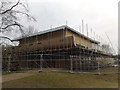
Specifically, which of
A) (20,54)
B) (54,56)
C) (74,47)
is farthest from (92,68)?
(20,54)

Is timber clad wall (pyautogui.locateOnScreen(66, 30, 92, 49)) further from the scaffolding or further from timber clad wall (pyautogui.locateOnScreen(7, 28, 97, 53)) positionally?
the scaffolding

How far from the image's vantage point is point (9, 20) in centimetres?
1540

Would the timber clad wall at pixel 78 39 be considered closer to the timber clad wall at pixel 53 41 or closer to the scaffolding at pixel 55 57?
the timber clad wall at pixel 53 41

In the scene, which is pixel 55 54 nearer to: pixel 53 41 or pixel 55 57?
pixel 55 57

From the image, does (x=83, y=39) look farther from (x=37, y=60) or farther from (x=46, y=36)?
(x=37, y=60)

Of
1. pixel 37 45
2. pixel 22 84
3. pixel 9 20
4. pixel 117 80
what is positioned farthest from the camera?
pixel 37 45

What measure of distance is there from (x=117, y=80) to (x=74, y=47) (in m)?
5.00

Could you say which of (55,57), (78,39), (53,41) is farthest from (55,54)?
(78,39)

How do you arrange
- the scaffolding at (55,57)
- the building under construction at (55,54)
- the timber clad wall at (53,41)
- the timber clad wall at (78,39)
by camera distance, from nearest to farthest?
1. the scaffolding at (55,57)
2. the building under construction at (55,54)
3. the timber clad wall at (53,41)
4. the timber clad wall at (78,39)

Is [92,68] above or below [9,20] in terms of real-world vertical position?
below

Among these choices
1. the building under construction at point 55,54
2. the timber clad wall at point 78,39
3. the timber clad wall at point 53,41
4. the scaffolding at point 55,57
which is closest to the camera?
the scaffolding at point 55,57

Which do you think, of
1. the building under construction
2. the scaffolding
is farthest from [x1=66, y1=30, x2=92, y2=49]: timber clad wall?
the scaffolding

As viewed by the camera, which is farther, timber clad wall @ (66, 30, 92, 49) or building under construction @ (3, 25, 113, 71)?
timber clad wall @ (66, 30, 92, 49)

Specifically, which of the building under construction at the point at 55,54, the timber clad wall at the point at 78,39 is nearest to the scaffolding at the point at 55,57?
the building under construction at the point at 55,54
